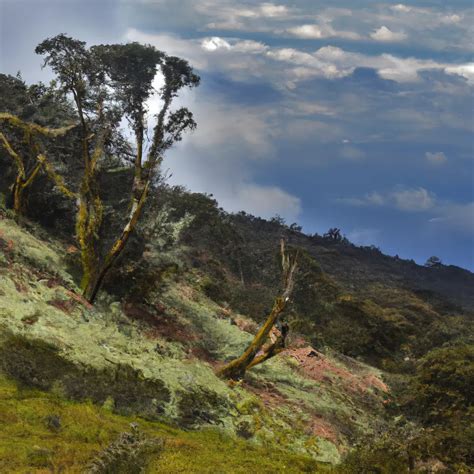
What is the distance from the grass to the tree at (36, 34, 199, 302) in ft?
31.0

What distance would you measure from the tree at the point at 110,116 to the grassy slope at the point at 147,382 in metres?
1.99

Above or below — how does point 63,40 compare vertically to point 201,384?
above

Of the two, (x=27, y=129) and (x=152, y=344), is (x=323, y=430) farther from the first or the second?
(x=27, y=129)

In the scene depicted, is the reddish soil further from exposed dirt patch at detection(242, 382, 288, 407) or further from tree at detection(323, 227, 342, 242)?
tree at detection(323, 227, 342, 242)

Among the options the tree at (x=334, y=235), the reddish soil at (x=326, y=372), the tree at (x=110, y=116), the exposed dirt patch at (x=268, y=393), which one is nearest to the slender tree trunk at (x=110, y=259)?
the tree at (x=110, y=116)

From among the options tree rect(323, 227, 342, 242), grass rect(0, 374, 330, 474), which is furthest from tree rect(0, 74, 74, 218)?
tree rect(323, 227, 342, 242)

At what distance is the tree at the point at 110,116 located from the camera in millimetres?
21016

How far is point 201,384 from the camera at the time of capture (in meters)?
15.5

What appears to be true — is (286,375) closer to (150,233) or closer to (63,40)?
(150,233)

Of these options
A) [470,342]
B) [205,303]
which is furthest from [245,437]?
[470,342]

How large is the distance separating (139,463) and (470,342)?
107 ft

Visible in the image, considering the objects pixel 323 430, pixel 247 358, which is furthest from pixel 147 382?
pixel 323 430

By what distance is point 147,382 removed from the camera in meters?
13.9

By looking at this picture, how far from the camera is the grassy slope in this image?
1012 centimetres
